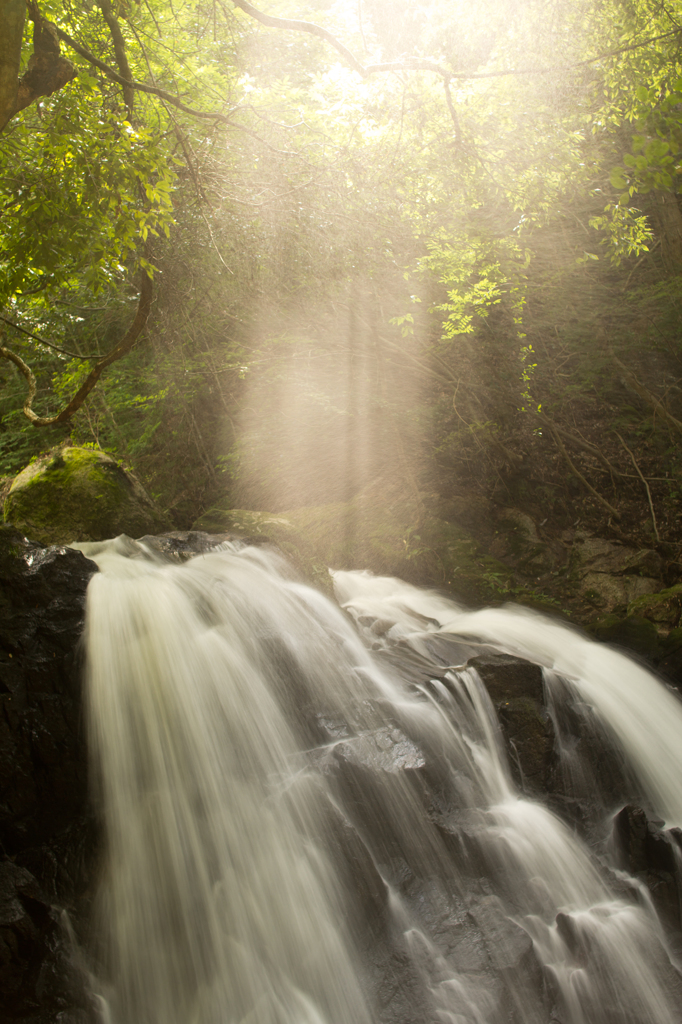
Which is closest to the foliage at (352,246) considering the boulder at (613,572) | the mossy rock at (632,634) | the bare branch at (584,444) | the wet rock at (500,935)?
the bare branch at (584,444)

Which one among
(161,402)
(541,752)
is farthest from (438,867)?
(161,402)

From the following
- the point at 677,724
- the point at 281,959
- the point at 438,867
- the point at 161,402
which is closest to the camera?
the point at 281,959

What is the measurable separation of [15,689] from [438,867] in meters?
2.96

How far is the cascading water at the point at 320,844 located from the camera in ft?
10.9

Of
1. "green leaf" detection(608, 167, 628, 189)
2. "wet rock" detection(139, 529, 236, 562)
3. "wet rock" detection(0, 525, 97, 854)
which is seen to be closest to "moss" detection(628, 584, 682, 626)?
"wet rock" detection(139, 529, 236, 562)

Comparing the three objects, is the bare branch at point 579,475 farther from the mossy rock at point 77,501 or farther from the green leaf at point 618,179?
the mossy rock at point 77,501

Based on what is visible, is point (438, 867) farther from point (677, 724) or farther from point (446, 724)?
point (677, 724)

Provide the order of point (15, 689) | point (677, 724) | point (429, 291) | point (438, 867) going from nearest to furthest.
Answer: point (15, 689), point (438, 867), point (677, 724), point (429, 291)

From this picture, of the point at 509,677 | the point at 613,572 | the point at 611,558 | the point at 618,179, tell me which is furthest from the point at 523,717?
the point at 611,558

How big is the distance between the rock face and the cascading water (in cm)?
16

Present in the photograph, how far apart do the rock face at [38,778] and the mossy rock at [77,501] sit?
2310 mm

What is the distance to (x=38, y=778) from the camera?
359cm

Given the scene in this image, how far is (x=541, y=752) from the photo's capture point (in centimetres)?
486

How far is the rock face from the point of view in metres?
3.02
